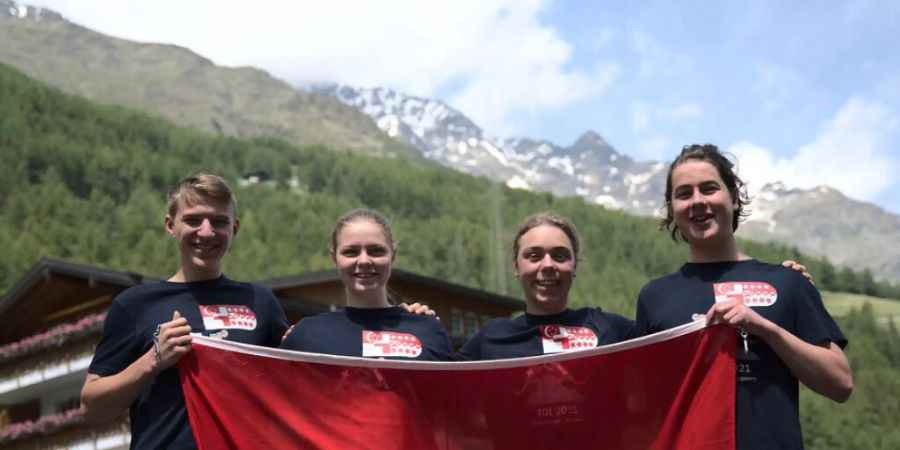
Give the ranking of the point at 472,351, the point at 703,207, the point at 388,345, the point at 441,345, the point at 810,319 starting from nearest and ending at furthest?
the point at 810,319 < the point at 703,207 < the point at 388,345 < the point at 441,345 < the point at 472,351

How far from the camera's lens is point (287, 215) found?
442 ft

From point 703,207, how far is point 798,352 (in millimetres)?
855

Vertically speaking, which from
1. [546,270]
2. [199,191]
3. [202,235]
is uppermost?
[199,191]

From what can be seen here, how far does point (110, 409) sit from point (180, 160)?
529 ft

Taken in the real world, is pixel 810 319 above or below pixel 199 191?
below

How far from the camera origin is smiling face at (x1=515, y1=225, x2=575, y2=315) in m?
6.08

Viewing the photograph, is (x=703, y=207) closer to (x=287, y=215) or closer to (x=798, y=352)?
(x=798, y=352)

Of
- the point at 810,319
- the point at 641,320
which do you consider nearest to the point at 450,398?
the point at 641,320

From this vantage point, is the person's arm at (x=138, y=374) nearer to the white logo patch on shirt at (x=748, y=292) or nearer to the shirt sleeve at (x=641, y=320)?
the shirt sleeve at (x=641, y=320)

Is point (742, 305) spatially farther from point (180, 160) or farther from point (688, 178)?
point (180, 160)

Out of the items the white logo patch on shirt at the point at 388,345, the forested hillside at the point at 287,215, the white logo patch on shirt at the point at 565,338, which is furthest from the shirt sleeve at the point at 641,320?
the forested hillside at the point at 287,215

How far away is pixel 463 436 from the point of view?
5668 mm

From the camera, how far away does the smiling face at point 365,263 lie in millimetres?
6008

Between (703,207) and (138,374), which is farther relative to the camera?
(703,207)
